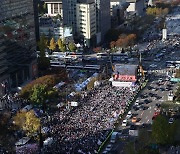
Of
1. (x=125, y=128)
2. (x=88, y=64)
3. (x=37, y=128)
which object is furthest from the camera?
(x=88, y=64)

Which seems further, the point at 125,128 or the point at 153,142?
the point at 125,128

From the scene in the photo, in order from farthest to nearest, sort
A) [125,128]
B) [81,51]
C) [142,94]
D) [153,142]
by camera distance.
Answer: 1. [81,51]
2. [142,94]
3. [125,128]
4. [153,142]

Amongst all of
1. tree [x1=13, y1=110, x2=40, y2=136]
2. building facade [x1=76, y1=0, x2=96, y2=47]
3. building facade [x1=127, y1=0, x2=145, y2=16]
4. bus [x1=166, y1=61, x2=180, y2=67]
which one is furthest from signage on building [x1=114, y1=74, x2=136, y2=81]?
building facade [x1=127, y1=0, x2=145, y2=16]

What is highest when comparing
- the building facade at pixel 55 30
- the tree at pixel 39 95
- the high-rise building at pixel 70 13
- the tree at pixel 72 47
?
the high-rise building at pixel 70 13

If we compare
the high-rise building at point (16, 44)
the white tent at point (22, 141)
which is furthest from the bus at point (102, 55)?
the white tent at point (22, 141)

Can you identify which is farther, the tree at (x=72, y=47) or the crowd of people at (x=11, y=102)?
the tree at (x=72, y=47)

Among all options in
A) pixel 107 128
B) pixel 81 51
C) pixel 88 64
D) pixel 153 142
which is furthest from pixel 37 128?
pixel 81 51

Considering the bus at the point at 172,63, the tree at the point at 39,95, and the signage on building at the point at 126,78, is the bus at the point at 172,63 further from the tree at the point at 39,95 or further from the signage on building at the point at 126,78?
the tree at the point at 39,95

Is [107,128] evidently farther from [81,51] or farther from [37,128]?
[81,51]
